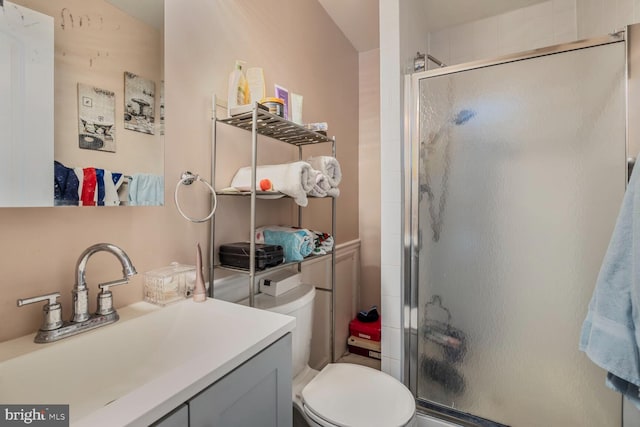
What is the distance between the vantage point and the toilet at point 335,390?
1012 millimetres

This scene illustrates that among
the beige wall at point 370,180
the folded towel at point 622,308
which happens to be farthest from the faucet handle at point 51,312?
the beige wall at point 370,180

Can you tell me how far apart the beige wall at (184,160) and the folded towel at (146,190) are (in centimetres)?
4

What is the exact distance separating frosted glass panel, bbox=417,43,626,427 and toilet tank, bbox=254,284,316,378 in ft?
1.94

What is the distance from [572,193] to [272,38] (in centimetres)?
152

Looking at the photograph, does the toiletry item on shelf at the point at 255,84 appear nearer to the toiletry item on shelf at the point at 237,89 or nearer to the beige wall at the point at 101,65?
the toiletry item on shelf at the point at 237,89

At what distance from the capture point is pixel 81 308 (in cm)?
73

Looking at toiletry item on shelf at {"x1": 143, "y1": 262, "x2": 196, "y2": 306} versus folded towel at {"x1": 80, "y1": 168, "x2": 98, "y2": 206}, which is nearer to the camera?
folded towel at {"x1": 80, "y1": 168, "x2": 98, "y2": 206}

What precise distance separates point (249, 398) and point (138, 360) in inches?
12.2

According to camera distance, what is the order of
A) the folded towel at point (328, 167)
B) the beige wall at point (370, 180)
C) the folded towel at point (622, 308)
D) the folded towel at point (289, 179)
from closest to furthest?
the folded towel at point (622, 308) < the folded towel at point (289, 179) < the folded towel at point (328, 167) < the beige wall at point (370, 180)

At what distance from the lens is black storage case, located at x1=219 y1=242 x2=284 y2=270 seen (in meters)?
1.09

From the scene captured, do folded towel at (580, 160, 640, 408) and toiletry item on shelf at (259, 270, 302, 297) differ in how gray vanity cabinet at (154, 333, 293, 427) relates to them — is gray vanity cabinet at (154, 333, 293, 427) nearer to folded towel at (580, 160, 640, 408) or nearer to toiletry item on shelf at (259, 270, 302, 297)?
toiletry item on shelf at (259, 270, 302, 297)

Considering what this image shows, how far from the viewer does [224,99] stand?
47.3 inches

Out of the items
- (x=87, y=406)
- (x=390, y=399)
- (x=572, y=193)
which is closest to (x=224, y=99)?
(x=87, y=406)

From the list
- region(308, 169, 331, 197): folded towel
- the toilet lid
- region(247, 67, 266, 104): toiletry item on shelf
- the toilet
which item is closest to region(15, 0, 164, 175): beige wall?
region(247, 67, 266, 104): toiletry item on shelf
